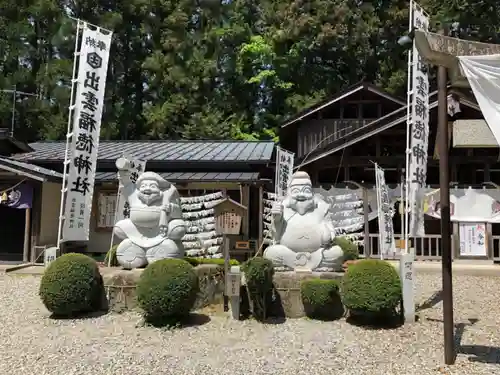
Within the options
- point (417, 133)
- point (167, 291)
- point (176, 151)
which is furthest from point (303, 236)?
point (176, 151)

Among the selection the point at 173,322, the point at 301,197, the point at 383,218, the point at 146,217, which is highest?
the point at 301,197

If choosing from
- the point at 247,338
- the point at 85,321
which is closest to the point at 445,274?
the point at 247,338

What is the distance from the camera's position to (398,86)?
80.5 feet

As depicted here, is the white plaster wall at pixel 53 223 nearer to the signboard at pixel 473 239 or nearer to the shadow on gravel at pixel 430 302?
the shadow on gravel at pixel 430 302

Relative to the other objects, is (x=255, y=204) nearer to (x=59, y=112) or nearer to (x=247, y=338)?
(x=247, y=338)

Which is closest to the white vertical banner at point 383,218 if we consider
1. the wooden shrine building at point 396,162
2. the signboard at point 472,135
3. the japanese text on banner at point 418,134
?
the wooden shrine building at point 396,162

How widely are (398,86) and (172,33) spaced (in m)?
12.8

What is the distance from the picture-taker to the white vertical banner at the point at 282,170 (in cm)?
1402

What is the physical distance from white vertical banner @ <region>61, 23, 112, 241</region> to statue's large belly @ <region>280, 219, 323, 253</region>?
14.9 ft

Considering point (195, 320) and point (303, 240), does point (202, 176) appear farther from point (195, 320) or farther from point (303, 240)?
point (195, 320)

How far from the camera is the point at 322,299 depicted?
23.4 feet

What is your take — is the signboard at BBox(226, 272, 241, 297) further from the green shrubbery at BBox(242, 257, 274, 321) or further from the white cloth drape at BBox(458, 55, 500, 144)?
the white cloth drape at BBox(458, 55, 500, 144)

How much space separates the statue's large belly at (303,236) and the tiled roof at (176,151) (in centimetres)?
782

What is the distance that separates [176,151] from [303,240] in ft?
35.3
